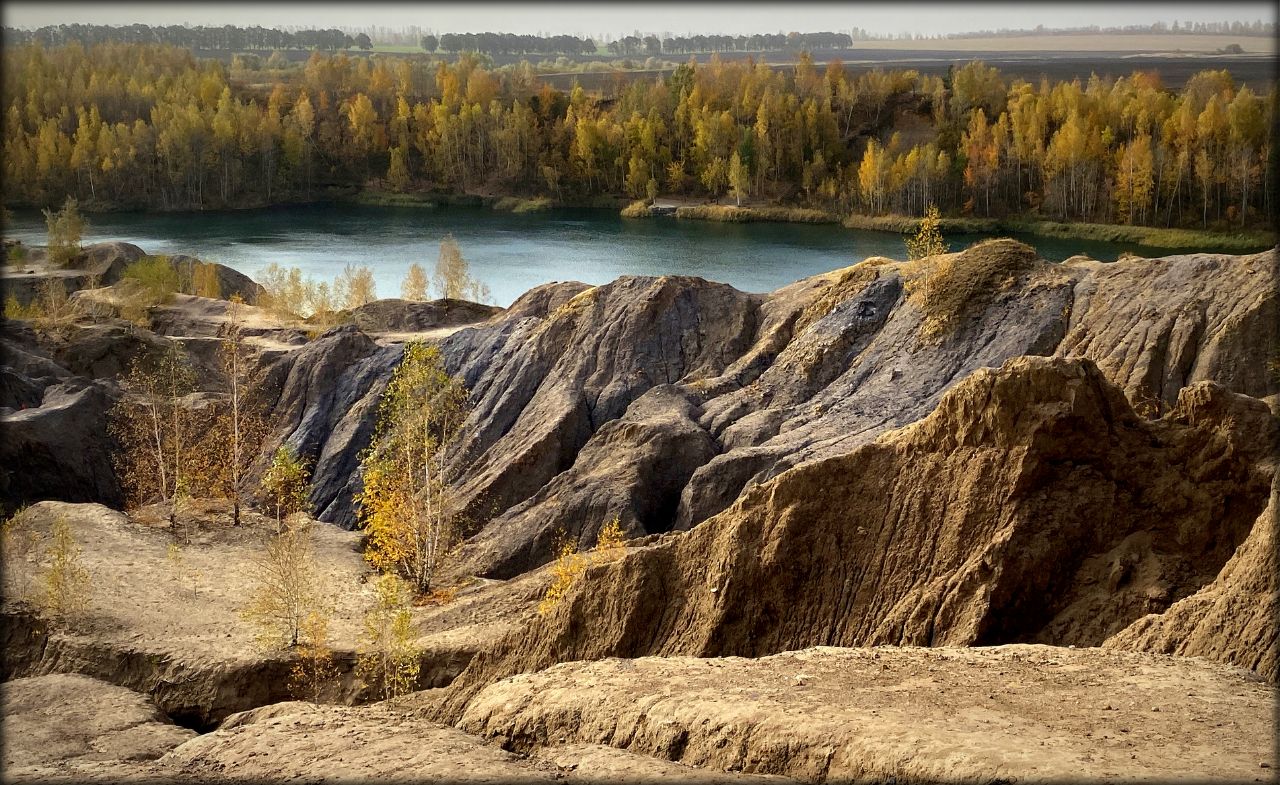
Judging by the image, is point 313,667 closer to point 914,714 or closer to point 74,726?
point 74,726

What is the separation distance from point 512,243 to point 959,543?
9405 centimetres

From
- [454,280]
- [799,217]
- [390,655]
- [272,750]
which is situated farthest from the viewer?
[799,217]

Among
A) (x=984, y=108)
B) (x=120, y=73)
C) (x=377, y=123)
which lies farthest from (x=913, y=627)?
(x=120, y=73)

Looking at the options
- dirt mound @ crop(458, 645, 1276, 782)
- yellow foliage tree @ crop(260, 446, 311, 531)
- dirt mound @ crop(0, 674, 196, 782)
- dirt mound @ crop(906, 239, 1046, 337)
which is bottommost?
yellow foliage tree @ crop(260, 446, 311, 531)

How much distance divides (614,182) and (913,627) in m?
126

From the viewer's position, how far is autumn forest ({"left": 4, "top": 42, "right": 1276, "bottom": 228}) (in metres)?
112

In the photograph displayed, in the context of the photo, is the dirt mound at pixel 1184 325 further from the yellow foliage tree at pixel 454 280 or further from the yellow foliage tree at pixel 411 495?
the yellow foliage tree at pixel 454 280

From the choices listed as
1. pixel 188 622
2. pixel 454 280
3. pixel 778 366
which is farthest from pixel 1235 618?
pixel 454 280

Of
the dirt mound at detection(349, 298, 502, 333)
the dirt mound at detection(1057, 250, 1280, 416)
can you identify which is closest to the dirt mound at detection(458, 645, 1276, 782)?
the dirt mound at detection(1057, 250, 1280, 416)

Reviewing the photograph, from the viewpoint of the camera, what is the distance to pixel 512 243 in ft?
375

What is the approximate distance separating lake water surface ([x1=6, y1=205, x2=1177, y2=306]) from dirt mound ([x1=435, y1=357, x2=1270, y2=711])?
203 ft

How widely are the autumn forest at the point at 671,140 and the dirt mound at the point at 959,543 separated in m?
90.5

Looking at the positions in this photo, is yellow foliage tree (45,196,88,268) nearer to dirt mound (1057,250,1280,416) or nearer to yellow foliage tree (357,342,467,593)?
yellow foliage tree (357,342,467,593)

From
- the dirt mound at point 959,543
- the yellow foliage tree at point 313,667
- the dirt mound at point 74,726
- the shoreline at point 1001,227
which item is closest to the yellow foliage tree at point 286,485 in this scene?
the yellow foliage tree at point 313,667
